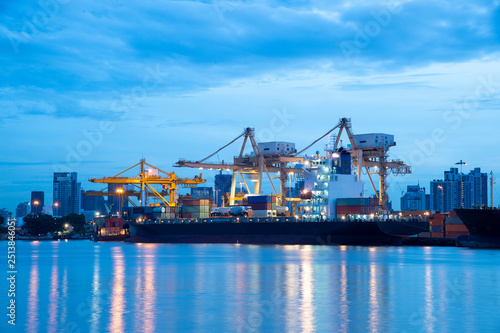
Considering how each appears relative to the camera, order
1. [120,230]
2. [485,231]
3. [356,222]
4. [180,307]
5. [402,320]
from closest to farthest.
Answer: [402,320], [180,307], [485,231], [356,222], [120,230]

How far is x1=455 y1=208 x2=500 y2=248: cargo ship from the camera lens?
5835 cm

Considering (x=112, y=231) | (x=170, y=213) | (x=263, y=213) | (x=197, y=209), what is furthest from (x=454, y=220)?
(x=112, y=231)

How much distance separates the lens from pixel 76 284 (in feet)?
113

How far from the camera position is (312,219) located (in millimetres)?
71000

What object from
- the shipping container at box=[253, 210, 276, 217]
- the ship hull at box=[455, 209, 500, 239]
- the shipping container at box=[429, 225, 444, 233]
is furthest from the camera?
the shipping container at box=[429, 225, 444, 233]

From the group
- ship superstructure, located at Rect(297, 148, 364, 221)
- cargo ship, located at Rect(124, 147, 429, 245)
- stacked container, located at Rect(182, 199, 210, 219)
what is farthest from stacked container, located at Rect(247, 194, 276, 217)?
stacked container, located at Rect(182, 199, 210, 219)

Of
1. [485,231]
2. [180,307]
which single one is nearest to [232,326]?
[180,307]

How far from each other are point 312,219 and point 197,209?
17.5 meters

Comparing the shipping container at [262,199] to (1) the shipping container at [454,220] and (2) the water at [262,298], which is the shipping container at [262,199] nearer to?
(1) the shipping container at [454,220]

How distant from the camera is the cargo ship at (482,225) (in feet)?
191

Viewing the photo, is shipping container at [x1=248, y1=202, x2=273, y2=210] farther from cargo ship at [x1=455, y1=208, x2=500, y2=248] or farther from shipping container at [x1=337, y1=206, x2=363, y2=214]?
cargo ship at [x1=455, y1=208, x2=500, y2=248]

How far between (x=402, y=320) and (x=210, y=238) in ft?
193

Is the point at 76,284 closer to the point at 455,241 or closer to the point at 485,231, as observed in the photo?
the point at 485,231

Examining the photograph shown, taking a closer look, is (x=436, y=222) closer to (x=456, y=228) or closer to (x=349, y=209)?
(x=456, y=228)
